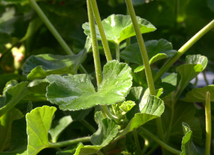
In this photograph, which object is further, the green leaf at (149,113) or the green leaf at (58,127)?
the green leaf at (58,127)

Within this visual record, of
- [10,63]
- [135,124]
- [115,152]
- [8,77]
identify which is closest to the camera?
[135,124]

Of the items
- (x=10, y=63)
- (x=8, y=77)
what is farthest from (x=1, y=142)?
(x=10, y=63)

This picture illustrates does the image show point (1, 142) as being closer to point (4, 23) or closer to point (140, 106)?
point (140, 106)

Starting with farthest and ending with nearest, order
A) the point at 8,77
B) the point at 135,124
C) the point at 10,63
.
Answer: the point at 10,63
the point at 8,77
the point at 135,124

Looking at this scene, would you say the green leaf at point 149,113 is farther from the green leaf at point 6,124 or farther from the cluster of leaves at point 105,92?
A: the green leaf at point 6,124

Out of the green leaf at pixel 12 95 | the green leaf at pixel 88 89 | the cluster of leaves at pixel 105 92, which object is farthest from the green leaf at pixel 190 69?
the green leaf at pixel 12 95

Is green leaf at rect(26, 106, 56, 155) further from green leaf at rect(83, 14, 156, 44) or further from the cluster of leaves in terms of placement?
green leaf at rect(83, 14, 156, 44)
